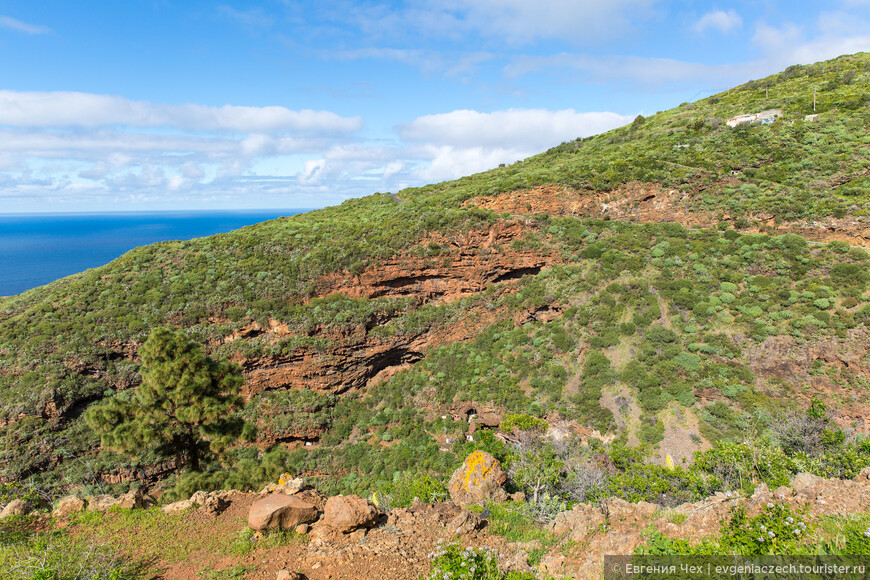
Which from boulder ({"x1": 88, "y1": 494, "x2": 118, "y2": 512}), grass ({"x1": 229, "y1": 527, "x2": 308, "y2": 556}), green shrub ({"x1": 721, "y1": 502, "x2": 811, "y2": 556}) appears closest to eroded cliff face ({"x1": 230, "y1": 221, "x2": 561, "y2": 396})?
boulder ({"x1": 88, "y1": 494, "x2": 118, "y2": 512})

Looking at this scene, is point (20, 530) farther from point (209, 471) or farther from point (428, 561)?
point (428, 561)

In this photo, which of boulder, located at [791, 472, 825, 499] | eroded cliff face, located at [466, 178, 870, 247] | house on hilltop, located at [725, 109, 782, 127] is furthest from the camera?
house on hilltop, located at [725, 109, 782, 127]

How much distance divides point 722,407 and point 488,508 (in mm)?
16549

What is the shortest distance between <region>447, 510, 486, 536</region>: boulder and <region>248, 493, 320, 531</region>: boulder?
3.62 meters

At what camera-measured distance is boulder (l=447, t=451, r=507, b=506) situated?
13.8 metres

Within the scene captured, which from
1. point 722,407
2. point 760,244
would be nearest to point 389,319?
point 722,407

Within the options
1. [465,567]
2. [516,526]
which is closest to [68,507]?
[465,567]

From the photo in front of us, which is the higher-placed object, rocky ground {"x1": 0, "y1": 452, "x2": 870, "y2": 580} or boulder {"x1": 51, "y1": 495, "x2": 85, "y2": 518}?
boulder {"x1": 51, "y1": 495, "x2": 85, "y2": 518}

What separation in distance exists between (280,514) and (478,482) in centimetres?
756

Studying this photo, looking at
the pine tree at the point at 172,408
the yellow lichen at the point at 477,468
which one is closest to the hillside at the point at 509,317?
the pine tree at the point at 172,408

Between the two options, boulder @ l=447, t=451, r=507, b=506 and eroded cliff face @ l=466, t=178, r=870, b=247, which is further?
eroded cliff face @ l=466, t=178, r=870, b=247

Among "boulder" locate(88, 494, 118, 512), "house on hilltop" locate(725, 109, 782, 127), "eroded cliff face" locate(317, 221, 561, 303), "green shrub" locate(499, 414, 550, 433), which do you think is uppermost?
"house on hilltop" locate(725, 109, 782, 127)

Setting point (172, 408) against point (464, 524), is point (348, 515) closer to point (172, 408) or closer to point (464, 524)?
point (464, 524)

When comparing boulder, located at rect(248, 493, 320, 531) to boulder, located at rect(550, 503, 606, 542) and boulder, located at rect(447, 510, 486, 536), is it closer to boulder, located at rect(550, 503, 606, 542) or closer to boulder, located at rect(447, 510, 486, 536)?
boulder, located at rect(447, 510, 486, 536)
